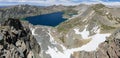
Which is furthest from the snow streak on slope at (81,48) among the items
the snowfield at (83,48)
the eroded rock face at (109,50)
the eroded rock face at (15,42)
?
the eroded rock face at (109,50)

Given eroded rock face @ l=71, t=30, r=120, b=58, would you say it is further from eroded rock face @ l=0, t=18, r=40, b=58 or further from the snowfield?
eroded rock face @ l=0, t=18, r=40, b=58

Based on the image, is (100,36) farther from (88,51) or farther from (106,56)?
(106,56)

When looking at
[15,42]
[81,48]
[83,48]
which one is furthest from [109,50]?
[15,42]

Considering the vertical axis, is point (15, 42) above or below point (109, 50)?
above

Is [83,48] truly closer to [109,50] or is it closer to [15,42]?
[109,50]

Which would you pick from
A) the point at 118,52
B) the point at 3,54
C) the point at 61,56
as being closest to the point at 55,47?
the point at 61,56

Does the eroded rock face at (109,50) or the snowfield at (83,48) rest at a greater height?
the eroded rock face at (109,50)

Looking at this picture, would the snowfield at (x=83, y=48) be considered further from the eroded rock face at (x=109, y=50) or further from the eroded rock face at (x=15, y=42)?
the eroded rock face at (x=109, y=50)

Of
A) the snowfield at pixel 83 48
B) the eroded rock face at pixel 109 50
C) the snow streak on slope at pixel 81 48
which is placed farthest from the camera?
the snow streak on slope at pixel 81 48

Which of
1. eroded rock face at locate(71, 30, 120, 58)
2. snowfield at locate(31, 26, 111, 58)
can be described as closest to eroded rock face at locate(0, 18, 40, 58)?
snowfield at locate(31, 26, 111, 58)
